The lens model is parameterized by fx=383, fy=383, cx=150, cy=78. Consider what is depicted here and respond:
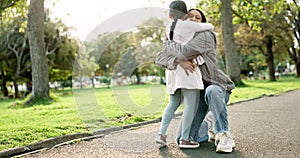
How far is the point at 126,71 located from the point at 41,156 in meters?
1.39

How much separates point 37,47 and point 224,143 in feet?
34.9

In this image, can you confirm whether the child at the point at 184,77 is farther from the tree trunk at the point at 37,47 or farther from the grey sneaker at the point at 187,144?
the tree trunk at the point at 37,47

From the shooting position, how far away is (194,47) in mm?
3889

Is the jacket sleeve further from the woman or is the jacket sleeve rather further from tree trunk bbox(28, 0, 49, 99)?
tree trunk bbox(28, 0, 49, 99)

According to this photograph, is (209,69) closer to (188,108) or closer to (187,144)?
(188,108)

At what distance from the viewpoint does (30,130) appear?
5.59 m

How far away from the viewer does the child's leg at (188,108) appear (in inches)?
159

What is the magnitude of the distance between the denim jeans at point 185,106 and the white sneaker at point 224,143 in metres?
0.35

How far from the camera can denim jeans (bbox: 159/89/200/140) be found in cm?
405

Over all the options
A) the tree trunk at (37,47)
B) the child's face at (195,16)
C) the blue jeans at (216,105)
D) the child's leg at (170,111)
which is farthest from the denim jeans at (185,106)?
the tree trunk at (37,47)

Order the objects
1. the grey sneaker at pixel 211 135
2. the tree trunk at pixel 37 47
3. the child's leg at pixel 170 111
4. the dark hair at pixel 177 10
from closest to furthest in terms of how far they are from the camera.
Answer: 1. the dark hair at pixel 177 10
2. the child's leg at pixel 170 111
3. the grey sneaker at pixel 211 135
4. the tree trunk at pixel 37 47

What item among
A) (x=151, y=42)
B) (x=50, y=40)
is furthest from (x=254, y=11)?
(x=151, y=42)

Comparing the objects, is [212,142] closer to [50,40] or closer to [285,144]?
[285,144]

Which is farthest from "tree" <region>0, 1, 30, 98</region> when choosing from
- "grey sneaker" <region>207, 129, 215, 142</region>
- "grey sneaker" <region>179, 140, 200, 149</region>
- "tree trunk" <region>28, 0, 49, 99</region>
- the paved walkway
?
"grey sneaker" <region>179, 140, 200, 149</region>
